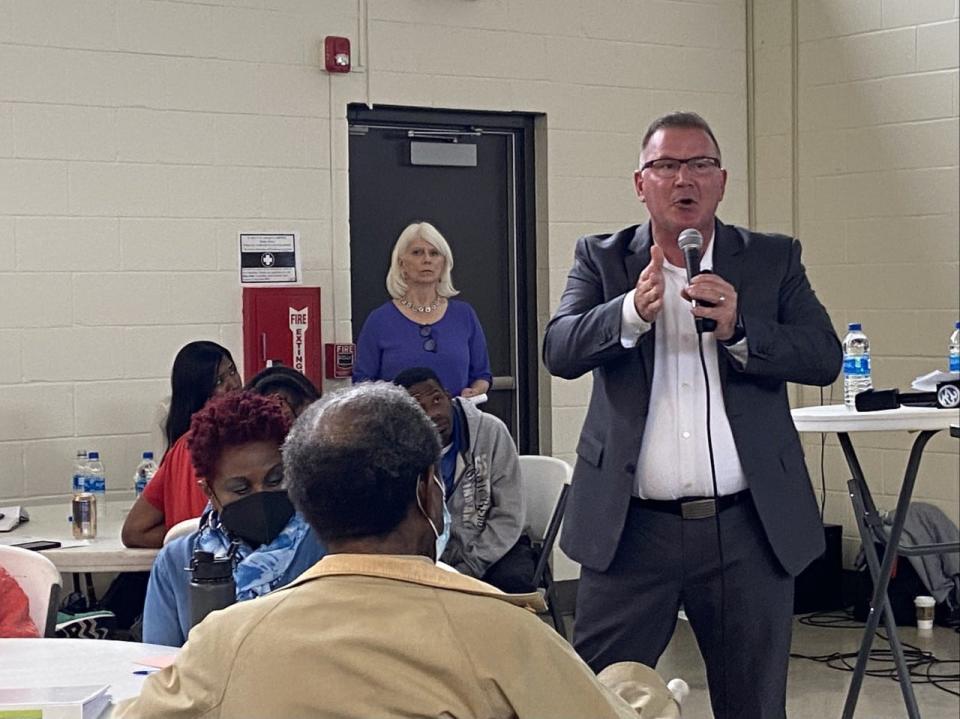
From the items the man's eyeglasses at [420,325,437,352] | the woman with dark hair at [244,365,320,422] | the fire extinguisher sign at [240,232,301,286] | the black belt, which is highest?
the fire extinguisher sign at [240,232,301,286]

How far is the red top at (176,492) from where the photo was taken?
→ 144 inches

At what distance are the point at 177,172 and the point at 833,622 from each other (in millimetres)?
3311

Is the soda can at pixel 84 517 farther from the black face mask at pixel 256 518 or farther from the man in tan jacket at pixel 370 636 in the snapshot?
the man in tan jacket at pixel 370 636

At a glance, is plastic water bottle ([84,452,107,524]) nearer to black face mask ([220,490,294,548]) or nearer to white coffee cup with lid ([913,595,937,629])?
black face mask ([220,490,294,548])

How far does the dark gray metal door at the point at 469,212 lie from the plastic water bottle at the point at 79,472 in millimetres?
1251

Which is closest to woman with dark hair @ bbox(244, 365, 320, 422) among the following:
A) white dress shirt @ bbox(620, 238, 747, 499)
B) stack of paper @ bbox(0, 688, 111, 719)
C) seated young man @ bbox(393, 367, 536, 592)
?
seated young man @ bbox(393, 367, 536, 592)

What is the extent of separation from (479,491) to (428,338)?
3.95 feet

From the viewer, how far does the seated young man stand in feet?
13.5

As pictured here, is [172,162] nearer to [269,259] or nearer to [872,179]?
[269,259]

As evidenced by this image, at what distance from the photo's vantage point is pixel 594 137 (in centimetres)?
599

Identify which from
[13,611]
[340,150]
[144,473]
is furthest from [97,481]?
[13,611]

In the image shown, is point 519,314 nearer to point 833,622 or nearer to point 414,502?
point 833,622

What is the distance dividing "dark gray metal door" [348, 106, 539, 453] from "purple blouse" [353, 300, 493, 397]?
329mm

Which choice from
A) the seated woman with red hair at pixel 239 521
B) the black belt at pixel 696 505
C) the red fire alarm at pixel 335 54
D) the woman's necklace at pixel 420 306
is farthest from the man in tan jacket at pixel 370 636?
the red fire alarm at pixel 335 54
